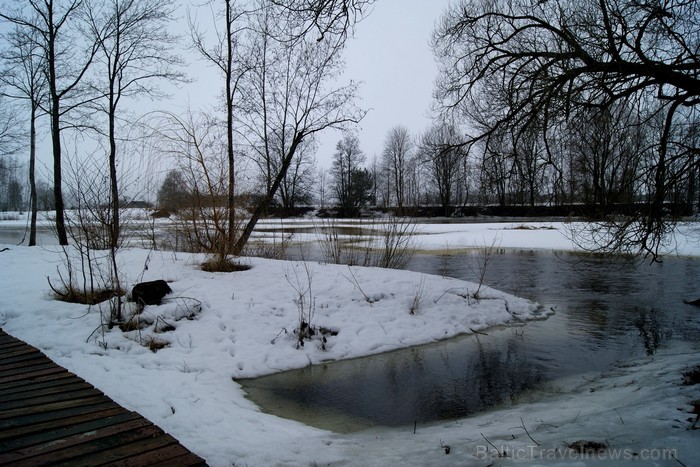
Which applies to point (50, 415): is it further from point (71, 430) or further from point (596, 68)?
point (596, 68)

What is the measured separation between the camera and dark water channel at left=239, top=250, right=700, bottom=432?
4988 millimetres

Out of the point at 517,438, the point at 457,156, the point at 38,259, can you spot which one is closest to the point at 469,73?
the point at 457,156

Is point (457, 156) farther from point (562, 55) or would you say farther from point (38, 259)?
point (38, 259)

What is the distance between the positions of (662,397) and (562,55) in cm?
458

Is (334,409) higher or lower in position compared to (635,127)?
lower

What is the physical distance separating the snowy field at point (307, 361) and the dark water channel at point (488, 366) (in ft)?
0.91

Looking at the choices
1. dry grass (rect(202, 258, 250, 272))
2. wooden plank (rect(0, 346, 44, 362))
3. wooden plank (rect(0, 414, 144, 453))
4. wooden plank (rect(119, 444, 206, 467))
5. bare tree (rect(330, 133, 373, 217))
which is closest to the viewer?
wooden plank (rect(119, 444, 206, 467))

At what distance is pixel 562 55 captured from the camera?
589cm

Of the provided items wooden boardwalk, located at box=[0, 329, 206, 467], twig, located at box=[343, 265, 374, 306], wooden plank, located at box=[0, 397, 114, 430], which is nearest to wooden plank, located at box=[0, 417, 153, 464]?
wooden boardwalk, located at box=[0, 329, 206, 467]

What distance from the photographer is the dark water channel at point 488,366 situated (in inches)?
196

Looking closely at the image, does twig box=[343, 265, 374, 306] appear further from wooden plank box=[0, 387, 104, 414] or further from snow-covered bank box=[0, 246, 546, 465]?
wooden plank box=[0, 387, 104, 414]

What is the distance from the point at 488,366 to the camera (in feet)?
20.4

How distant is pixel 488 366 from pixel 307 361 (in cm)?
283

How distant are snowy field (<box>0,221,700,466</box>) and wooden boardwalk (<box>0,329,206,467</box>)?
0.58 meters
